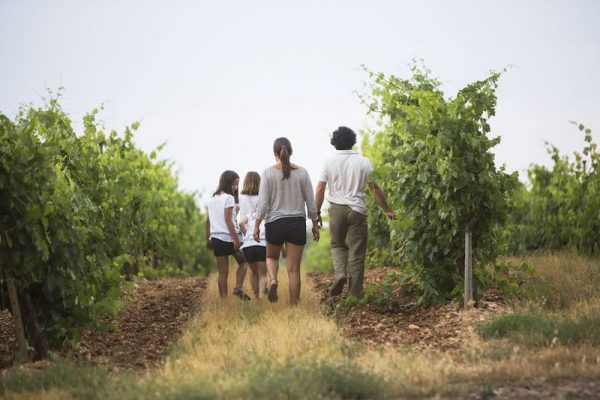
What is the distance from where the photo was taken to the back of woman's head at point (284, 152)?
33.0 feet

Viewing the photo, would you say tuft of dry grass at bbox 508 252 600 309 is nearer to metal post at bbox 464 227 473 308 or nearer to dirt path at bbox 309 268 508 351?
dirt path at bbox 309 268 508 351

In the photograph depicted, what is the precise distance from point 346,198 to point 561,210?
8990 millimetres

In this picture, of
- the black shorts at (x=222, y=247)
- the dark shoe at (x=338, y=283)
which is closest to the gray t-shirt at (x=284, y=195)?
the dark shoe at (x=338, y=283)

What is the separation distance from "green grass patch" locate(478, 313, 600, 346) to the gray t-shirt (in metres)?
2.66

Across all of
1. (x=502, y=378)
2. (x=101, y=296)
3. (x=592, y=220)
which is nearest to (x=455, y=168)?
(x=502, y=378)

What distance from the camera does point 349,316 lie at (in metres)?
10.2

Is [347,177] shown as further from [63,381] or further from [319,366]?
[63,381]

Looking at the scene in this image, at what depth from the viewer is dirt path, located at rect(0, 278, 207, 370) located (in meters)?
8.38

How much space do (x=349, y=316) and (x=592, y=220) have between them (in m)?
7.77

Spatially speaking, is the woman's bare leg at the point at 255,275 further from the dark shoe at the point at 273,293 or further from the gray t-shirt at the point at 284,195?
the gray t-shirt at the point at 284,195

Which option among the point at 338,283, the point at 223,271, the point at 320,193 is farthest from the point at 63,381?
the point at 223,271

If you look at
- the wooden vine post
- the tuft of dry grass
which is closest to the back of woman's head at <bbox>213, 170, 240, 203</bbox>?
the wooden vine post

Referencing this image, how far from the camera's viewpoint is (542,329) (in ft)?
26.2

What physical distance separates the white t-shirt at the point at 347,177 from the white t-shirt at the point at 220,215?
5.08 feet
